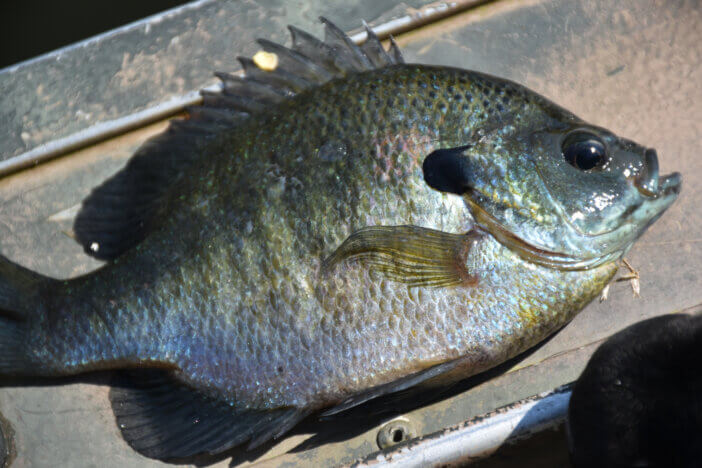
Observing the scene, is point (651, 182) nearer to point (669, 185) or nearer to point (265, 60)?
point (669, 185)

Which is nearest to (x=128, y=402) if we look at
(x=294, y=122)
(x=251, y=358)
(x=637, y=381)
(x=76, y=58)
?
(x=251, y=358)

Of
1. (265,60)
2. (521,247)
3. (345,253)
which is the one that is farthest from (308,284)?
(265,60)

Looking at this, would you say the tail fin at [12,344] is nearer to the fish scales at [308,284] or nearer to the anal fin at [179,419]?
the fish scales at [308,284]

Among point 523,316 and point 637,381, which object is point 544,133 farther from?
point 637,381

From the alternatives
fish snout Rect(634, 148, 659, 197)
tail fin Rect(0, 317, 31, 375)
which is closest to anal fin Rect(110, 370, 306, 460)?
tail fin Rect(0, 317, 31, 375)

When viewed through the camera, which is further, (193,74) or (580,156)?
(193,74)

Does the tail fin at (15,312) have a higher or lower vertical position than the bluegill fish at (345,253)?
lower

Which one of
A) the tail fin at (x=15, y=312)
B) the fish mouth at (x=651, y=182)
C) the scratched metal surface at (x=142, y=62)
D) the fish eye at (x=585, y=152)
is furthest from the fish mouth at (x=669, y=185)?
the tail fin at (x=15, y=312)
